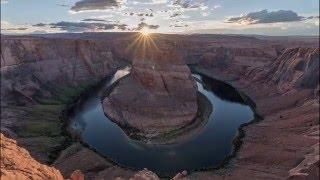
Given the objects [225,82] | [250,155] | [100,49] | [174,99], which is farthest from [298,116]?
[100,49]


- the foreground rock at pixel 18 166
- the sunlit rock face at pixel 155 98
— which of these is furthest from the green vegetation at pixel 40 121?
the foreground rock at pixel 18 166

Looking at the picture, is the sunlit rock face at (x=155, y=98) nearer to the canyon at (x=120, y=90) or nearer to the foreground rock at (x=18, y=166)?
the canyon at (x=120, y=90)

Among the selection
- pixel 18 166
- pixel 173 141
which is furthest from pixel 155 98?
pixel 18 166

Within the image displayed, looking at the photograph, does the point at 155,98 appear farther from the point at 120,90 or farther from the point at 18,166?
the point at 18,166

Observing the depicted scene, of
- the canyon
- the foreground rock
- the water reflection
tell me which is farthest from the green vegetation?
the foreground rock

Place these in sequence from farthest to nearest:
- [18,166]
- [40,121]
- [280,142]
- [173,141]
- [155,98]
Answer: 1. [155,98]
2. [40,121]
3. [173,141]
4. [280,142]
5. [18,166]

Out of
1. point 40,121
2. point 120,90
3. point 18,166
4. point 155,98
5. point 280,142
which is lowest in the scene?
point 40,121

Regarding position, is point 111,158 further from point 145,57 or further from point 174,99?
point 145,57
